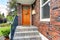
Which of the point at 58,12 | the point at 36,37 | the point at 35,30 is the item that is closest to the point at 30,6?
the point at 35,30

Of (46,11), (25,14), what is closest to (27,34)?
(46,11)

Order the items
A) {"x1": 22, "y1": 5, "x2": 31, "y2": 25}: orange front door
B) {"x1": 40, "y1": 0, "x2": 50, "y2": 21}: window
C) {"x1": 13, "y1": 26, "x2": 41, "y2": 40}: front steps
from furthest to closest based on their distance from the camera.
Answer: {"x1": 22, "y1": 5, "x2": 31, "y2": 25}: orange front door → {"x1": 13, "y1": 26, "x2": 41, "y2": 40}: front steps → {"x1": 40, "y1": 0, "x2": 50, "y2": 21}: window

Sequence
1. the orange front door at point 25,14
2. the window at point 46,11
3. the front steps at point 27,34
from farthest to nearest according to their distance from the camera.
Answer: the orange front door at point 25,14, the front steps at point 27,34, the window at point 46,11

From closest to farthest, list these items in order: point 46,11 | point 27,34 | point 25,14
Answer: point 46,11 → point 27,34 → point 25,14

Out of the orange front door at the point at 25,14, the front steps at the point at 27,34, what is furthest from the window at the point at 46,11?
the orange front door at the point at 25,14

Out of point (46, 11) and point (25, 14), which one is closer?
point (46, 11)

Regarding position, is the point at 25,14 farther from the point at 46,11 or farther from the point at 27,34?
the point at 46,11

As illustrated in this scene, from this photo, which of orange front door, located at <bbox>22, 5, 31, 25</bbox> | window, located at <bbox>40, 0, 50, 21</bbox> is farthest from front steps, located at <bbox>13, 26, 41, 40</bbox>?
orange front door, located at <bbox>22, 5, 31, 25</bbox>

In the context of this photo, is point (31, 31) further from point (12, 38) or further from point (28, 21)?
point (28, 21)

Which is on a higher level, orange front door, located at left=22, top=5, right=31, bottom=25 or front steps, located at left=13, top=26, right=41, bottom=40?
orange front door, located at left=22, top=5, right=31, bottom=25

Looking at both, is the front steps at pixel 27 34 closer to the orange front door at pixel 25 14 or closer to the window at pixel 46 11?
the window at pixel 46 11

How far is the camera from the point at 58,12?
9.99 ft

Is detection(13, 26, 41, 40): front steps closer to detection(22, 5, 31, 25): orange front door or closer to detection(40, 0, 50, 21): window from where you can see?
detection(40, 0, 50, 21): window

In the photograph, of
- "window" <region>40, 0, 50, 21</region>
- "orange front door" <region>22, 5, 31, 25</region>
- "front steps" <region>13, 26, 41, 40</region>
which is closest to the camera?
"window" <region>40, 0, 50, 21</region>
